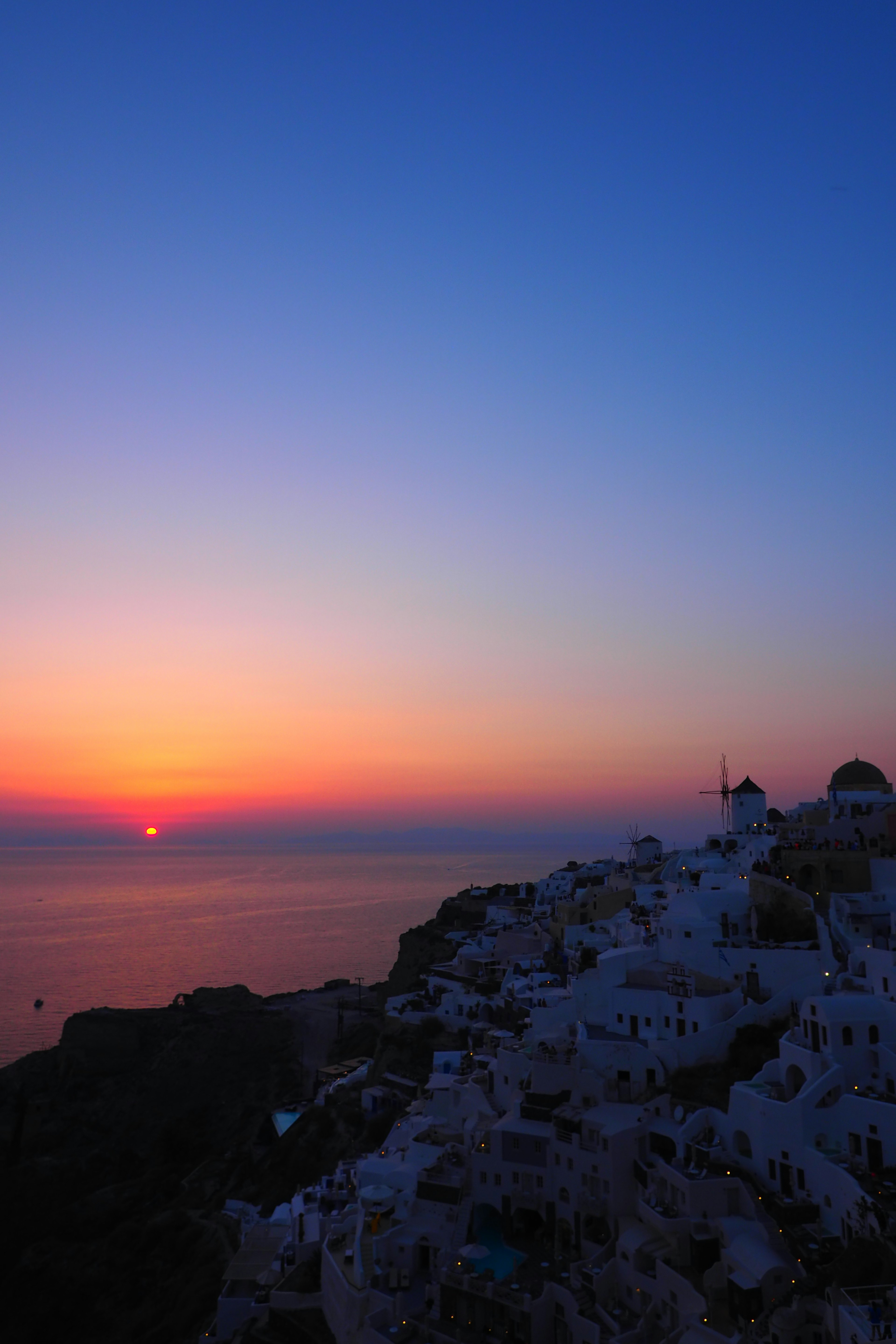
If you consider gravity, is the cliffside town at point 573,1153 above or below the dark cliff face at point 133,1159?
above

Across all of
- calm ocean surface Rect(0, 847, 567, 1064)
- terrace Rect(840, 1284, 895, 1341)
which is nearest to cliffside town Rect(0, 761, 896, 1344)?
terrace Rect(840, 1284, 895, 1341)

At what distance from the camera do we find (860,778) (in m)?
42.7

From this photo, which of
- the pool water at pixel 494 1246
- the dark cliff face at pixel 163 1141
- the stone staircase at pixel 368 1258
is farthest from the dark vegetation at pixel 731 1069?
the dark cliff face at pixel 163 1141

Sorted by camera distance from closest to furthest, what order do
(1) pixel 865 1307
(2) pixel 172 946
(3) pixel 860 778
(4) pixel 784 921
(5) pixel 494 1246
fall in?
(1) pixel 865 1307 → (5) pixel 494 1246 → (4) pixel 784 921 → (3) pixel 860 778 → (2) pixel 172 946

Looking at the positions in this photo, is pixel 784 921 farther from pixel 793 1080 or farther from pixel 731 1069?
pixel 793 1080

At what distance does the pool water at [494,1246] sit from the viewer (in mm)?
21703

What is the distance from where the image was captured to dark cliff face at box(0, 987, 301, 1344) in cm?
3219

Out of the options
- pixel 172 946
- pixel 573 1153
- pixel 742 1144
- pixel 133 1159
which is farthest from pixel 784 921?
pixel 172 946

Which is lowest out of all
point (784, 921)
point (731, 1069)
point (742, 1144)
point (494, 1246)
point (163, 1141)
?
point (163, 1141)

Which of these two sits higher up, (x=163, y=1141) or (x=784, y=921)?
(x=784, y=921)

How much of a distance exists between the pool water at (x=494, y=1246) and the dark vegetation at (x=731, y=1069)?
18.8ft

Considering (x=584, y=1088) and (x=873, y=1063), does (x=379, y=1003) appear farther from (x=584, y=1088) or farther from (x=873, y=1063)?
(x=873, y=1063)

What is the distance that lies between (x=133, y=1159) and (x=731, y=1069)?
32.7 metres

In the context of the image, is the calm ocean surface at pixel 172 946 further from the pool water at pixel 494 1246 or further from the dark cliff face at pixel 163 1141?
the pool water at pixel 494 1246
